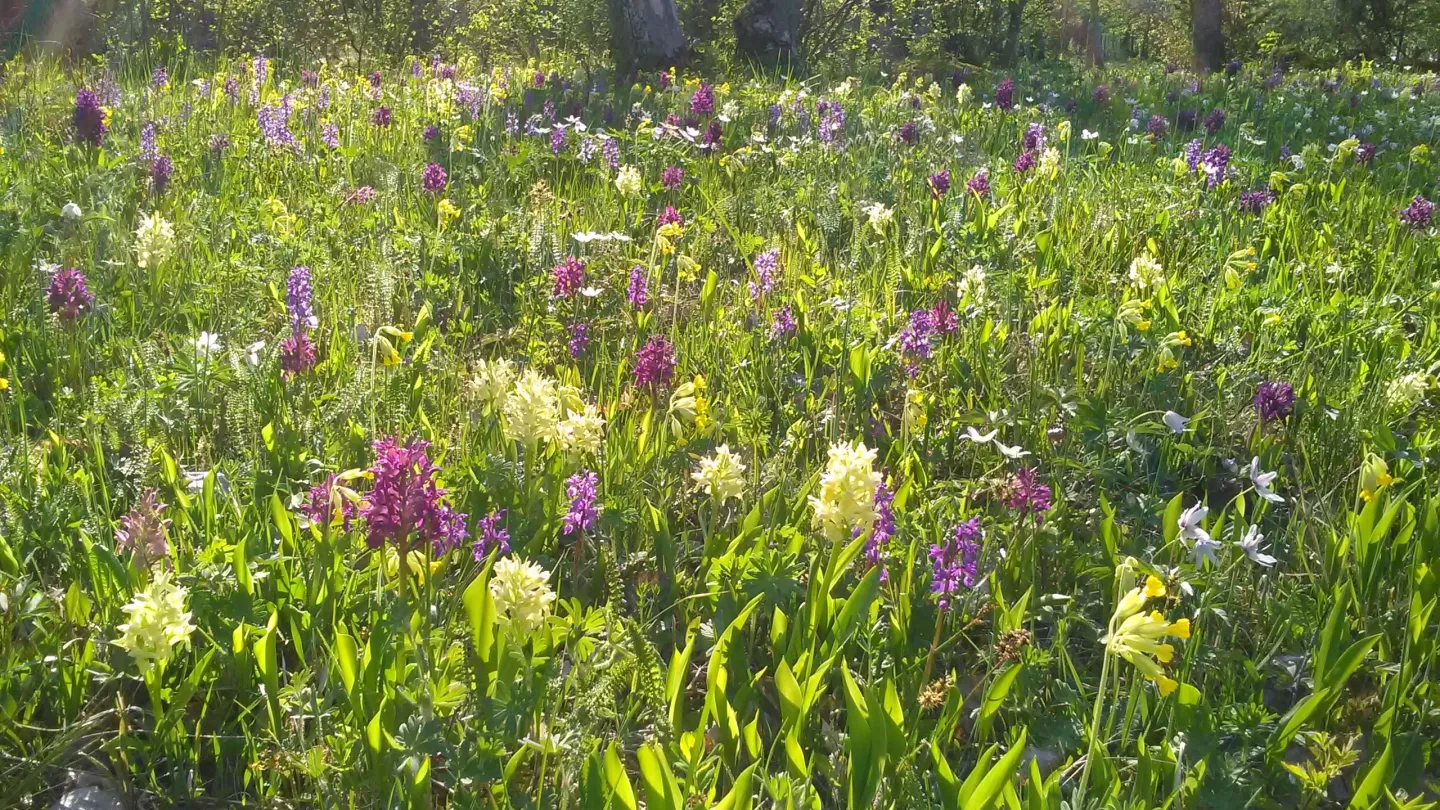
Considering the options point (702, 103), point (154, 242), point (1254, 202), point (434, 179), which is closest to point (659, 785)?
point (154, 242)

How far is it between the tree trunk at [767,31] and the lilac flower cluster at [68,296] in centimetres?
963

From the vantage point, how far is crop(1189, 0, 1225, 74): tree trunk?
1839cm

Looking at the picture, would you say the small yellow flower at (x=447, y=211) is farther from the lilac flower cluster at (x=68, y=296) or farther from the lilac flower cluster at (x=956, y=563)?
the lilac flower cluster at (x=956, y=563)

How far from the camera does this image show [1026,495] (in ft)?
6.66

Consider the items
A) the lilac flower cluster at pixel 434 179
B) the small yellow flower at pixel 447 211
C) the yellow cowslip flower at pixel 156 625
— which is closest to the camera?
the yellow cowslip flower at pixel 156 625

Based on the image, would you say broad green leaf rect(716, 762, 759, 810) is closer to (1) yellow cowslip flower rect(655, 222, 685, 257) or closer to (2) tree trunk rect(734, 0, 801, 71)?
(1) yellow cowslip flower rect(655, 222, 685, 257)

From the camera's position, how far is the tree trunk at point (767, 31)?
1168 centimetres

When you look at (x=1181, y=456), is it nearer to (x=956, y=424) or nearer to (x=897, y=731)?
(x=956, y=424)

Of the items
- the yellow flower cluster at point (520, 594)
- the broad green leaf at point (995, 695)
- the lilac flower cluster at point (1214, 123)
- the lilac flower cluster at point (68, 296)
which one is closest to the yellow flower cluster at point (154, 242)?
the lilac flower cluster at point (68, 296)

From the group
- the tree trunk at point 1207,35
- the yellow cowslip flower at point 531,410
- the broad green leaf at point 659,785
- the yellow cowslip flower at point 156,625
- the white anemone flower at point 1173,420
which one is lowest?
the tree trunk at point 1207,35

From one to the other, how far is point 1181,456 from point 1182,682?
0.99 m

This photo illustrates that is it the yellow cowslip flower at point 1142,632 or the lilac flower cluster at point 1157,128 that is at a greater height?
the yellow cowslip flower at point 1142,632

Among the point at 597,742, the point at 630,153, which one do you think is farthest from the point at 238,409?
the point at 630,153

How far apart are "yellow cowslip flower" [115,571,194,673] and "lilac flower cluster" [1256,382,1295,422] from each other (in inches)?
87.0
